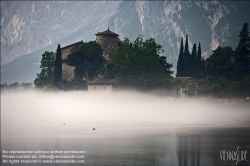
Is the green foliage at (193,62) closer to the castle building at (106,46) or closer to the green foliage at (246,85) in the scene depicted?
the castle building at (106,46)

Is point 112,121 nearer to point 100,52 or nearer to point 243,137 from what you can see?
point 243,137

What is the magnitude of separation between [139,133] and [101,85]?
67894 mm

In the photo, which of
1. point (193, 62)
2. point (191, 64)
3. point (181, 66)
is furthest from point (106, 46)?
point (193, 62)

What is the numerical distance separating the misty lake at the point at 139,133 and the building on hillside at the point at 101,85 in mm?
31076

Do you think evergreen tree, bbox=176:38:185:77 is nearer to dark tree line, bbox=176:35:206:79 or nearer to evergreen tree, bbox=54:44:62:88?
dark tree line, bbox=176:35:206:79

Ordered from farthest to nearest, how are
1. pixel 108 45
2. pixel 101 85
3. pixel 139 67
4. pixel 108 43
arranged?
pixel 108 43
pixel 108 45
pixel 101 85
pixel 139 67

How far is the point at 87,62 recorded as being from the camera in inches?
5861

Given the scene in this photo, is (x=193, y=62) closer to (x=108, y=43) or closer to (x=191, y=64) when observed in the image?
(x=191, y=64)

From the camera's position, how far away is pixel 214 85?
10875 centimetres

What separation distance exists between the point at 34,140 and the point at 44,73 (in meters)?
97.3

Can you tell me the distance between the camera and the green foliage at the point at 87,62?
149375 mm

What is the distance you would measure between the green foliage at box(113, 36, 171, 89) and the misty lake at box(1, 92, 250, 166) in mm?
19588

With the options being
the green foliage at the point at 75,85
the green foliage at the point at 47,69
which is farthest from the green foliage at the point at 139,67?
the green foliage at the point at 47,69

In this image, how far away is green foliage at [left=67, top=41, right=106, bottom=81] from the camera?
149375 millimetres
